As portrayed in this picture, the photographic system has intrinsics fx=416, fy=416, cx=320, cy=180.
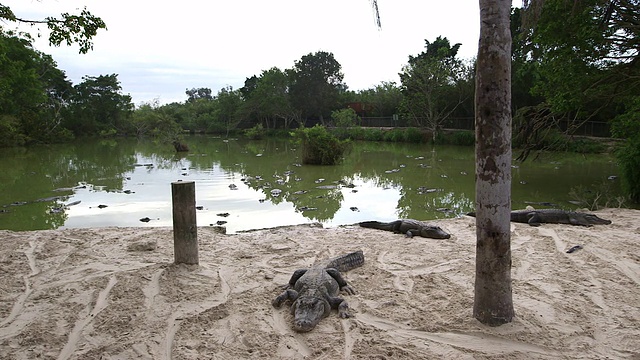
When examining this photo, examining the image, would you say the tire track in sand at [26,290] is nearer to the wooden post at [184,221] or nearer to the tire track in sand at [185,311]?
the tire track in sand at [185,311]

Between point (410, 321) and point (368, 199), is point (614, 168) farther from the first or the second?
point (410, 321)

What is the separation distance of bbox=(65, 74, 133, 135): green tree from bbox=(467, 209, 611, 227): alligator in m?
52.7

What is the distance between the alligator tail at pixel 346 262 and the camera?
197 inches

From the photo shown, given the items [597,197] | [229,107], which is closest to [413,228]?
[597,197]

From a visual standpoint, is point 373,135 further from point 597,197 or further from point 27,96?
point 597,197

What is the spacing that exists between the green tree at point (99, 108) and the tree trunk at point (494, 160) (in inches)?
2148

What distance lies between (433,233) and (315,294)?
129 inches

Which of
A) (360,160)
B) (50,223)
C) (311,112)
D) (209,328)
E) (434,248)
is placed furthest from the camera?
(311,112)

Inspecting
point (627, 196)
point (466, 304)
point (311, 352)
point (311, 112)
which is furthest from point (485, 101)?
point (311, 112)

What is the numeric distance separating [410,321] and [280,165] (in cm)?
1672

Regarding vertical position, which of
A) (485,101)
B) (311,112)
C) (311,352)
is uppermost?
(311,112)

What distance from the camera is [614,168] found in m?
16.8

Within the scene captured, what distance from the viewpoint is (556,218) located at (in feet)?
24.7

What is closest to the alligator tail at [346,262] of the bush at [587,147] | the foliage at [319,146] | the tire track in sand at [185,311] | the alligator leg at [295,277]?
the alligator leg at [295,277]
